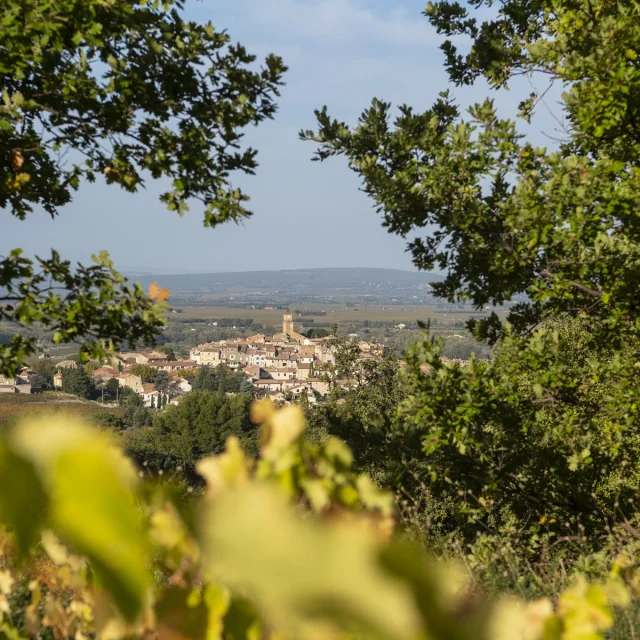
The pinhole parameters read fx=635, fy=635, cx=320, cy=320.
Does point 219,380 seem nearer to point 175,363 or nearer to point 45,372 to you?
point 175,363

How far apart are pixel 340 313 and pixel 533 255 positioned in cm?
16867

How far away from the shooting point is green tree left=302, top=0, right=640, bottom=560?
495 cm

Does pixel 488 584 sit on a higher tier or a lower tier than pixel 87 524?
lower

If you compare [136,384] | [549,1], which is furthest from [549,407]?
[136,384]

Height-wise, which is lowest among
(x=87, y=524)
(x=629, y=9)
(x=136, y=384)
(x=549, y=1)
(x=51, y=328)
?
(x=136, y=384)

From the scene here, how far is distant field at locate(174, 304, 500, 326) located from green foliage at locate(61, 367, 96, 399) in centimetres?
6606

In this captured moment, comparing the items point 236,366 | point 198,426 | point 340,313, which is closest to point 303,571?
point 198,426

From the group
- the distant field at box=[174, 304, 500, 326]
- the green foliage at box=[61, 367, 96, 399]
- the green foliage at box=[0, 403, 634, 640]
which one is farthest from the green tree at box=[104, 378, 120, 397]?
the green foliage at box=[0, 403, 634, 640]

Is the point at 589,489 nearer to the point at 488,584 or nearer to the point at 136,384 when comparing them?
the point at 488,584

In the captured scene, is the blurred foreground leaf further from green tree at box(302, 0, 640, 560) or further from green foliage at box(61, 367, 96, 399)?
green foliage at box(61, 367, 96, 399)

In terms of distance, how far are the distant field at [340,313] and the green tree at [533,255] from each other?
134230 millimetres

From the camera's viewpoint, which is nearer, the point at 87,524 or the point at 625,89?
the point at 87,524

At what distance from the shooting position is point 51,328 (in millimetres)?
4910

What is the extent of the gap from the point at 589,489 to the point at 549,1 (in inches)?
176
